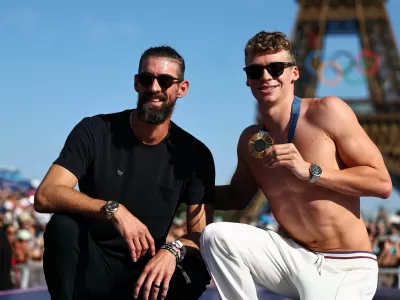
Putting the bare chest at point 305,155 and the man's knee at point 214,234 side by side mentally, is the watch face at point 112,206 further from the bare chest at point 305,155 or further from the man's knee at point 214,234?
the bare chest at point 305,155

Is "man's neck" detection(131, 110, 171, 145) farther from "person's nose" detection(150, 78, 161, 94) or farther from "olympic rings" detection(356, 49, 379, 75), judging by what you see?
"olympic rings" detection(356, 49, 379, 75)

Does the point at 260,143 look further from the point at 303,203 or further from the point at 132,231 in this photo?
the point at 132,231

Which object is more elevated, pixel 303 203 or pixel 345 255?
pixel 303 203

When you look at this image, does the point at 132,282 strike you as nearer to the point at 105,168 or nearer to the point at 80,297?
the point at 80,297

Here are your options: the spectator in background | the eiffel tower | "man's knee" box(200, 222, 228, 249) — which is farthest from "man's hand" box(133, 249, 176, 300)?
the eiffel tower

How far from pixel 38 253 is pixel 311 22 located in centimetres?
2229

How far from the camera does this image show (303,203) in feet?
9.04

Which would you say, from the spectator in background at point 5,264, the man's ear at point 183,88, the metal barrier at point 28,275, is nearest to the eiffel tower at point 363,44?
the metal barrier at point 28,275

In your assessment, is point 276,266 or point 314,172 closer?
point 314,172

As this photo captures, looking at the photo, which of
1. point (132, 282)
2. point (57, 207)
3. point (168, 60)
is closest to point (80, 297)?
point (132, 282)

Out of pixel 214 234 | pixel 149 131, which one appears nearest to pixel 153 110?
pixel 149 131

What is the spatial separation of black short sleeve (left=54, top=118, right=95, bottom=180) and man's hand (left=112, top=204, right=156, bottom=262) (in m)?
0.37

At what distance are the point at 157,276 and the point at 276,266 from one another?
514 mm

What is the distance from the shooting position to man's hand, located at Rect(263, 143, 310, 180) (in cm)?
252
